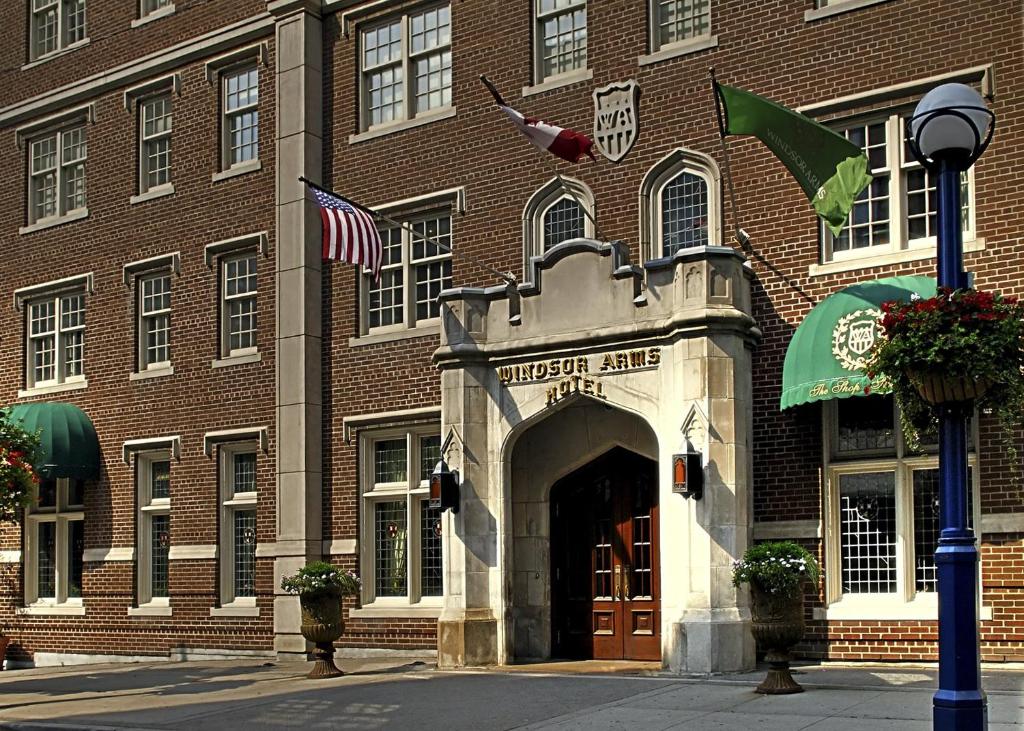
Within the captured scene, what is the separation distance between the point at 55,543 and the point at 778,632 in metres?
16.5

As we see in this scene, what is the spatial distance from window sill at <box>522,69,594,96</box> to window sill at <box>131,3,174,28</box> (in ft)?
28.2

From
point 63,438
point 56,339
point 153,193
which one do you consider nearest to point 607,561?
point 63,438

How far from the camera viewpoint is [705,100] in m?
18.1

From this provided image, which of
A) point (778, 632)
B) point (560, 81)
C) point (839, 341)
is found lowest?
point (778, 632)

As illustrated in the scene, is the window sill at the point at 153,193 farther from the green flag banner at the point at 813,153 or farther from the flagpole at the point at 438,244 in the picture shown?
the green flag banner at the point at 813,153

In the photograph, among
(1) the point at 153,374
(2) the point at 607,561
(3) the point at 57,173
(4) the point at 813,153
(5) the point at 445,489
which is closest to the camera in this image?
(4) the point at 813,153

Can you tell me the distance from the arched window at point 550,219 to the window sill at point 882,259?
3.83 metres

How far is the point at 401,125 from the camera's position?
848 inches

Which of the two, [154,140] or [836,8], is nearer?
[836,8]

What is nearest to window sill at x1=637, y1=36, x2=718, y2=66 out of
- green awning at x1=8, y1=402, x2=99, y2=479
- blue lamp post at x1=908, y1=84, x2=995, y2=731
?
blue lamp post at x1=908, y1=84, x2=995, y2=731

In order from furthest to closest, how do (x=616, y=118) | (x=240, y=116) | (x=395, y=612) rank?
(x=240, y=116), (x=395, y=612), (x=616, y=118)

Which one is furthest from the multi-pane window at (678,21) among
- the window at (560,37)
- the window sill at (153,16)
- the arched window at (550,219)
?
the window sill at (153,16)

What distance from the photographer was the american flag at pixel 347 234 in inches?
732

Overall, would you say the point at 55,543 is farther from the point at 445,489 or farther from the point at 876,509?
the point at 876,509
